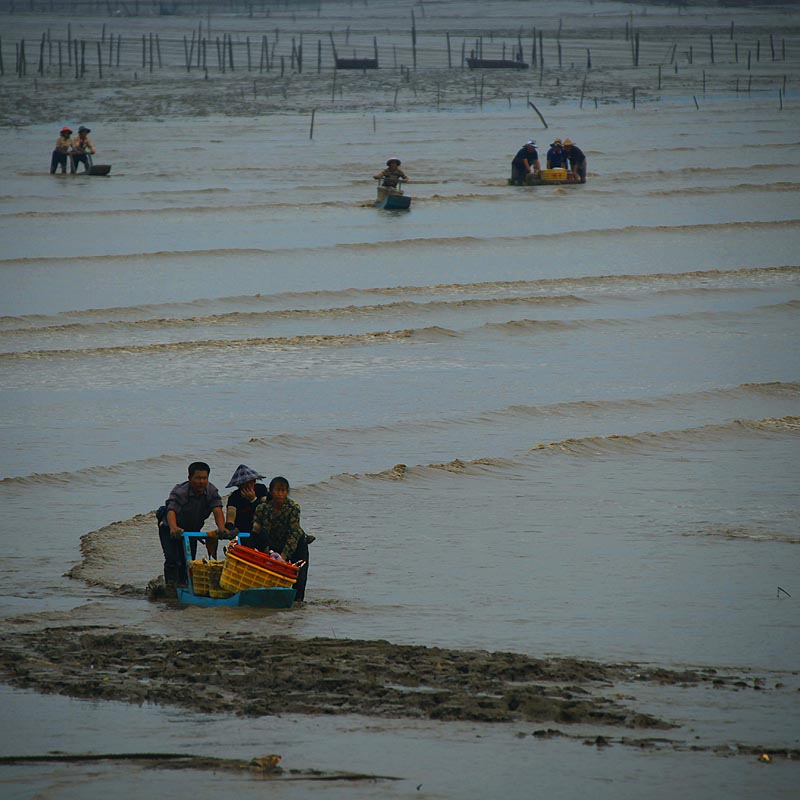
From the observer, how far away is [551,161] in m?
30.7

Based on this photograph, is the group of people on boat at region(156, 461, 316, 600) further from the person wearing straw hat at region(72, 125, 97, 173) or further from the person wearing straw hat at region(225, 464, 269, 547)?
the person wearing straw hat at region(72, 125, 97, 173)

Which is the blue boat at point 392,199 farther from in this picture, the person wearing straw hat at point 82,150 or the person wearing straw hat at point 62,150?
the person wearing straw hat at point 62,150

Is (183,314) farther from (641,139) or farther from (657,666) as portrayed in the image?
(641,139)

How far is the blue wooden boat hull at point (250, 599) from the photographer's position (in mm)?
7808

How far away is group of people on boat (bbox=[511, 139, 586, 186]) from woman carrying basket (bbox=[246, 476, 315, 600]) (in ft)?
75.1

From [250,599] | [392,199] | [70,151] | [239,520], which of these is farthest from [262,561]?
[70,151]

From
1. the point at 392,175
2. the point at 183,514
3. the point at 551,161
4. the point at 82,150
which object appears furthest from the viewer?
the point at 82,150

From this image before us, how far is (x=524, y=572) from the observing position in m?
8.83

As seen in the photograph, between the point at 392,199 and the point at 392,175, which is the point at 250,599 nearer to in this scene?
the point at 392,175

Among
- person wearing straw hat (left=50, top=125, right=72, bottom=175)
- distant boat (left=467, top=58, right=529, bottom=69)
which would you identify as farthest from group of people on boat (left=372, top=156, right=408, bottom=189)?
distant boat (left=467, top=58, right=529, bottom=69)

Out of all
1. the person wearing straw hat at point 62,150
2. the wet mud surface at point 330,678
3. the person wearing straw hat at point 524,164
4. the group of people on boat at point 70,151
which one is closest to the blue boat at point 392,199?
the person wearing straw hat at point 524,164

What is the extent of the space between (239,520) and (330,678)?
1.72 m

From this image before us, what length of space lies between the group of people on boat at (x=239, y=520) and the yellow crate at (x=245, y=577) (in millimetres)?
115

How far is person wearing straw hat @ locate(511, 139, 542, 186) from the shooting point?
29891mm
